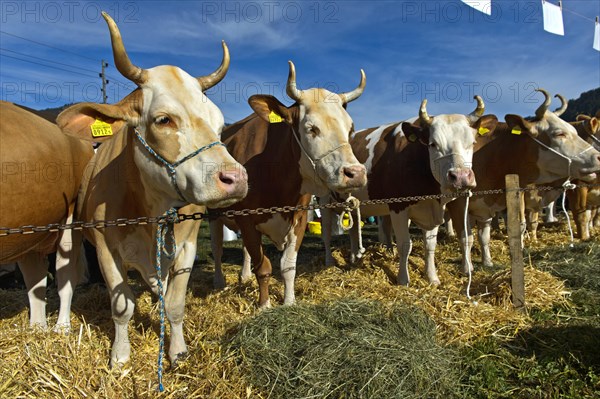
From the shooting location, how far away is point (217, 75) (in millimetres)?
3264

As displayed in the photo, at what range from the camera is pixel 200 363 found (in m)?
3.09

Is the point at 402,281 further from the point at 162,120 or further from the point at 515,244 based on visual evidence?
the point at 162,120

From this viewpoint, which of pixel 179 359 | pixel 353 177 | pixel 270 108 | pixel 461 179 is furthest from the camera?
pixel 461 179

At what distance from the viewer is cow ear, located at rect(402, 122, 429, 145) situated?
5402mm

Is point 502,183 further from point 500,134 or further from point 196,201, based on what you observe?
point 196,201

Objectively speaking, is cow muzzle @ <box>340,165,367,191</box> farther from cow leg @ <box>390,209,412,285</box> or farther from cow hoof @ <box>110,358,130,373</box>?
cow hoof @ <box>110,358,130,373</box>

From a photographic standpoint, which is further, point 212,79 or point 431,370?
point 212,79

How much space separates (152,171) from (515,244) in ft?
11.5

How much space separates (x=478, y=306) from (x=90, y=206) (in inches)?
140

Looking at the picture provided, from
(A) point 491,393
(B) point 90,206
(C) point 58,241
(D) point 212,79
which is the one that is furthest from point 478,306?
(C) point 58,241

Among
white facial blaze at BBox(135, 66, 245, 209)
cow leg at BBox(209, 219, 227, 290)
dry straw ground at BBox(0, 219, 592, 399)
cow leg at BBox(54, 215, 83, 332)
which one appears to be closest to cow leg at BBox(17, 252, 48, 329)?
dry straw ground at BBox(0, 219, 592, 399)

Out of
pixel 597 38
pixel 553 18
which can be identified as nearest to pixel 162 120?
pixel 553 18

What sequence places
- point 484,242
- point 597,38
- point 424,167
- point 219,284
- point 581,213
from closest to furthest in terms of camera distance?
point 424,167 → point 219,284 → point 484,242 → point 581,213 → point 597,38

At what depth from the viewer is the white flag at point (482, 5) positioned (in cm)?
570
